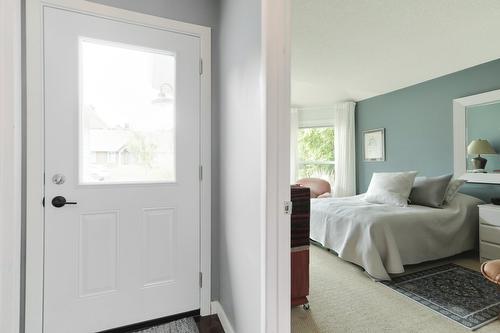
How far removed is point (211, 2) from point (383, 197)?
290cm

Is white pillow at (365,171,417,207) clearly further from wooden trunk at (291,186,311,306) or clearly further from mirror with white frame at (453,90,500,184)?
wooden trunk at (291,186,311,306)

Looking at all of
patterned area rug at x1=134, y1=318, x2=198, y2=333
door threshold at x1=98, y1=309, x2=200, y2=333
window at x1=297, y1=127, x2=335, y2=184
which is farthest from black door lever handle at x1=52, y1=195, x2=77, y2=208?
window at x1=297, y1=127, x2=335, y2=184

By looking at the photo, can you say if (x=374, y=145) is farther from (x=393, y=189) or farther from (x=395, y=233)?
(x=395, y=233)

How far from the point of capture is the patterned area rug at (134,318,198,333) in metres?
1.72

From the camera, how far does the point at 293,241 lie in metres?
1.93

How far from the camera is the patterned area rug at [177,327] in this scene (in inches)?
67.6

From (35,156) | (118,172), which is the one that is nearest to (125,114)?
(118,172)

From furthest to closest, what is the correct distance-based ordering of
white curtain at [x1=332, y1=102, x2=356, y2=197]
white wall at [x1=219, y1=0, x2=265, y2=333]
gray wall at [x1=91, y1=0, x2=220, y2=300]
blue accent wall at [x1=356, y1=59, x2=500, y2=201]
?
white curtain at [x1=332, y1=102, x2=356, y2=197], blue accent wall at [x1=356, y1=59, x2=500, y2=201], gray wall at [x1=91, y1=0, x2=220, y2=300], white wall at [x1=219, y1=0, x2=265, y2=333]

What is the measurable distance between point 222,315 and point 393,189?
2613 mm

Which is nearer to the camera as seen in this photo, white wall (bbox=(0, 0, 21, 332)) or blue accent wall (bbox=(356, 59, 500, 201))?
white wall (bbox=(0, 0, 21, 332))

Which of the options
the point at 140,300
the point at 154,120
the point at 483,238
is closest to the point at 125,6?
the point at 154,120

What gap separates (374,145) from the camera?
478 centimetres

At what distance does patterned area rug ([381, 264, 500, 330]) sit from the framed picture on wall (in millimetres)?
2343

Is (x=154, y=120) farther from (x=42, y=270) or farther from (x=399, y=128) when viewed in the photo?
(x=399, y=128)
